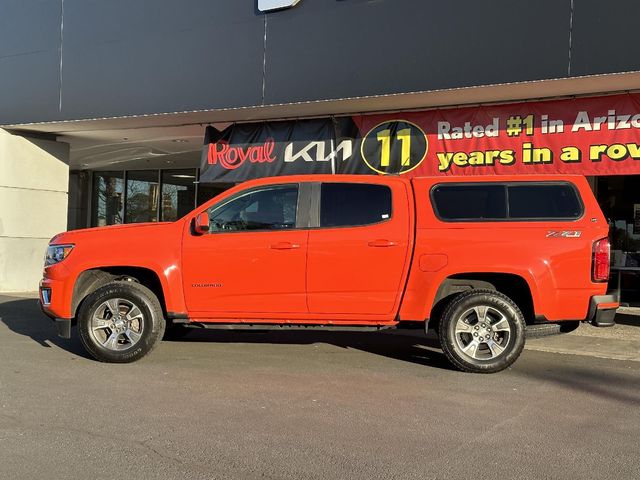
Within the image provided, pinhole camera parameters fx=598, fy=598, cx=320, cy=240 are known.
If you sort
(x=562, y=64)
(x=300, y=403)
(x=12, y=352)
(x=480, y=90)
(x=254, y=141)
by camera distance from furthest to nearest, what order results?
(x=254, y=141), (x=480, y=90), (x=562, y=64), (x=12, y=352), (x=300, y=403)

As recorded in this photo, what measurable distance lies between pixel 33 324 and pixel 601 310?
7848 millimetres

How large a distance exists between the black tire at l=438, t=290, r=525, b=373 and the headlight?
411 centimetres

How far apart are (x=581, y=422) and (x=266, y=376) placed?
291 cm

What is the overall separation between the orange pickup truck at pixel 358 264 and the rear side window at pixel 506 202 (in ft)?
0.04

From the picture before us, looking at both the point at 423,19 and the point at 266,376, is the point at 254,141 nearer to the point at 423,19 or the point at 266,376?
the point at 423,19

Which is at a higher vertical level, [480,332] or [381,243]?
[381,243]

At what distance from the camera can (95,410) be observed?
4848mm

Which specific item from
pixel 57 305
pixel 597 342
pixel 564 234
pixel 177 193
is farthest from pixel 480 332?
pixel 177 193

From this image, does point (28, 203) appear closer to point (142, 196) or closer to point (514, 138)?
point (142, 196)

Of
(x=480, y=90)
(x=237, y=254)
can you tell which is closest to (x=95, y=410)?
(x=237, y=254)

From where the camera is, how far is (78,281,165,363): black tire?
250 inches

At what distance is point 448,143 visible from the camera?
972cm

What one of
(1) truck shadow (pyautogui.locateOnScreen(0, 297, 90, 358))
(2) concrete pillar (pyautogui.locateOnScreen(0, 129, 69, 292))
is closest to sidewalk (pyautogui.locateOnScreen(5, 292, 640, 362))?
(1) truck shadow (pyautogui.locateOnScreen(0, 297, 90, 358))

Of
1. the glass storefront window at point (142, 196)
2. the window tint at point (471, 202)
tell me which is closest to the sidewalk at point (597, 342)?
the window tint at point (471, 202)
